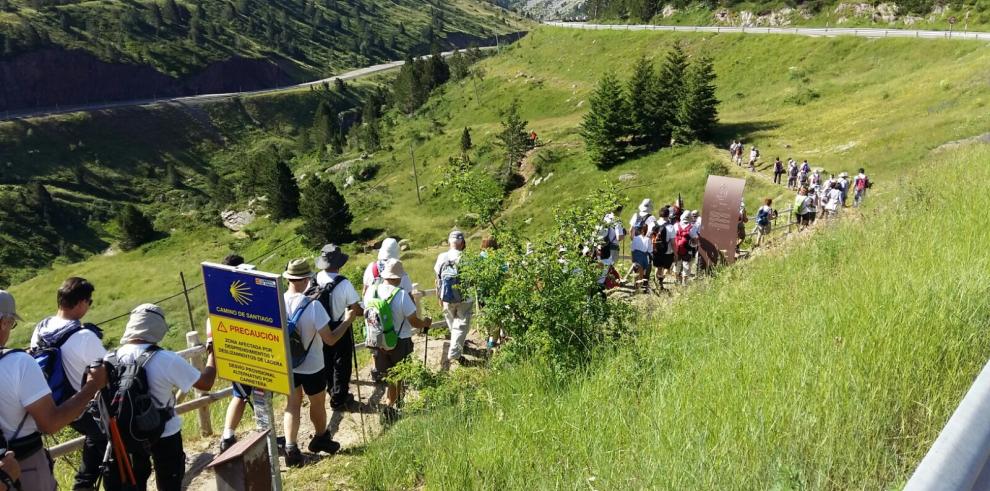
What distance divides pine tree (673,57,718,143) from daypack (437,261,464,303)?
30.8 meters

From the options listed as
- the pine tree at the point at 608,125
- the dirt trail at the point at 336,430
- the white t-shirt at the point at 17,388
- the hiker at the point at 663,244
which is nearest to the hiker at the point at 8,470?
the white t-shirt at the point at 17,388

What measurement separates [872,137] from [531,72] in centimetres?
4897

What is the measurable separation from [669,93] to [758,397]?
37.2m

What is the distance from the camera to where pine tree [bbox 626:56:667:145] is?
37438 millimetres

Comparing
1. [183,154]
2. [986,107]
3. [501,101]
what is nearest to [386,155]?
[501,101]

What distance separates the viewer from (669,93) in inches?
1475

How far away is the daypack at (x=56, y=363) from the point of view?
4.10 m

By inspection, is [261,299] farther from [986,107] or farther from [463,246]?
[986,107]

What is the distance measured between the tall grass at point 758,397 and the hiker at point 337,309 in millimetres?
1571

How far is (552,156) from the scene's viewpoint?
42.8 meters

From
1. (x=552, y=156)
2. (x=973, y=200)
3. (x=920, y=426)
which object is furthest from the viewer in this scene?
(x=552, y=156)

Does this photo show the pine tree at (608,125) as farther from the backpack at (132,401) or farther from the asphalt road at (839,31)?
the backpack at (132,401)

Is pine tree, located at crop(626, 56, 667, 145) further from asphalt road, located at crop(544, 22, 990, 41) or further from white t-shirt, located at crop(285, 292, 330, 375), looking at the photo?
white t-shirt, located at crop(285, 292, 330, 375)

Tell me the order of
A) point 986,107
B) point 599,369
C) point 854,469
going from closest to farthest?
1. point 854,469
2. point 599,369
3. point 986,107
